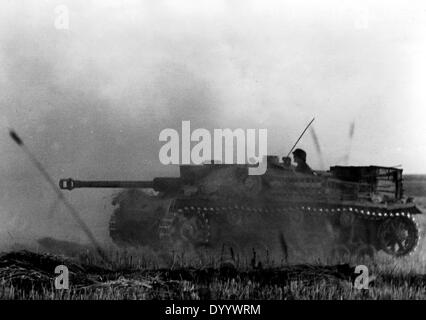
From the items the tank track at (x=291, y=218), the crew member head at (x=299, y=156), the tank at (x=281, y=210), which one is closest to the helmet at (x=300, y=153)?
the crew member head at (x=299, y=156)

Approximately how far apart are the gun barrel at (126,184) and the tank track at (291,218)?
139cm

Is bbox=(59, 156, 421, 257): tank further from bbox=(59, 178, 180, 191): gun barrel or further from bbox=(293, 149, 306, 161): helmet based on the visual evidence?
bbox=(293, 149, 306, 161): helmet

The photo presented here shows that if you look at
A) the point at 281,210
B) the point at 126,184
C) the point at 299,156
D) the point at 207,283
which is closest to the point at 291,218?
the point at 281,210

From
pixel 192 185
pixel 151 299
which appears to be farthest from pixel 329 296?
pixel 192 185

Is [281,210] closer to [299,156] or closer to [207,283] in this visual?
[299,156]

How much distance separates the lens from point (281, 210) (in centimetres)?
1592

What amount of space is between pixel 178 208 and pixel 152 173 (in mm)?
5826

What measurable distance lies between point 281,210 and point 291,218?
426mm

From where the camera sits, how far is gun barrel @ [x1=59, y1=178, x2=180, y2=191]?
16844mm

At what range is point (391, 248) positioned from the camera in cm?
1680

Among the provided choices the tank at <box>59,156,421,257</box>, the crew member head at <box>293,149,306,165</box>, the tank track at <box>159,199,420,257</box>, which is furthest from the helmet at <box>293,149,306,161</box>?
the tank track at <box>159,199,420,257</box>

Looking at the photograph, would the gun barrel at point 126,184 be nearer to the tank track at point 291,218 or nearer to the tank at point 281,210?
the tank at point 281,210

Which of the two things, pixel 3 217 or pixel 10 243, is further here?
pixel 3 217

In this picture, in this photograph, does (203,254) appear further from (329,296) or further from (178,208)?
(329,296)
